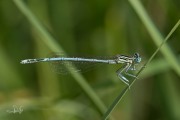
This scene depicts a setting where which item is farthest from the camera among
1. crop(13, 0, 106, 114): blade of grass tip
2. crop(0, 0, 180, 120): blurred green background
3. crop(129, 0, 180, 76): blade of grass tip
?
crop(0, 0, 180, 120): blurred green background

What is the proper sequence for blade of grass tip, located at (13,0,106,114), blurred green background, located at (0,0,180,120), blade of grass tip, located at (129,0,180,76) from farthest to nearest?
blurred green background, located at (0,0,180,120) → blade of grass tip, located at (13,0,106,114) → blade of grass tip, located at (129,0,180,76)

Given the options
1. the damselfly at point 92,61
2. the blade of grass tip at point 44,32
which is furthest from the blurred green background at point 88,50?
the blade of grass tip at point 44,32

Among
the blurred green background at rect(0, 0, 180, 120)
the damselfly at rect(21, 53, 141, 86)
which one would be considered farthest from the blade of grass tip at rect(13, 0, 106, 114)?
the blurred green background at rect(0, 0, 180, 120)

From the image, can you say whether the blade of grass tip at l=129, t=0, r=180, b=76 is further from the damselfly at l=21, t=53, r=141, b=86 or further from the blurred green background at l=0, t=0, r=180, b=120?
the blurred green background at l=0, t=0, r=180, b=120

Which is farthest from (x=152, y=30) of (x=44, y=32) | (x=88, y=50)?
(x=88, y=50)

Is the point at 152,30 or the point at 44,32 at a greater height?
the point at 44,32

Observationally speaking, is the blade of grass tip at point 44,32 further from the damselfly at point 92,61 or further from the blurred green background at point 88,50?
the blurred green background at point 88,50

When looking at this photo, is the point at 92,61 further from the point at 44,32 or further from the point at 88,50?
the point at 88,50

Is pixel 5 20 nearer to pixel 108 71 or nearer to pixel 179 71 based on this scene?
pixel 108 71
